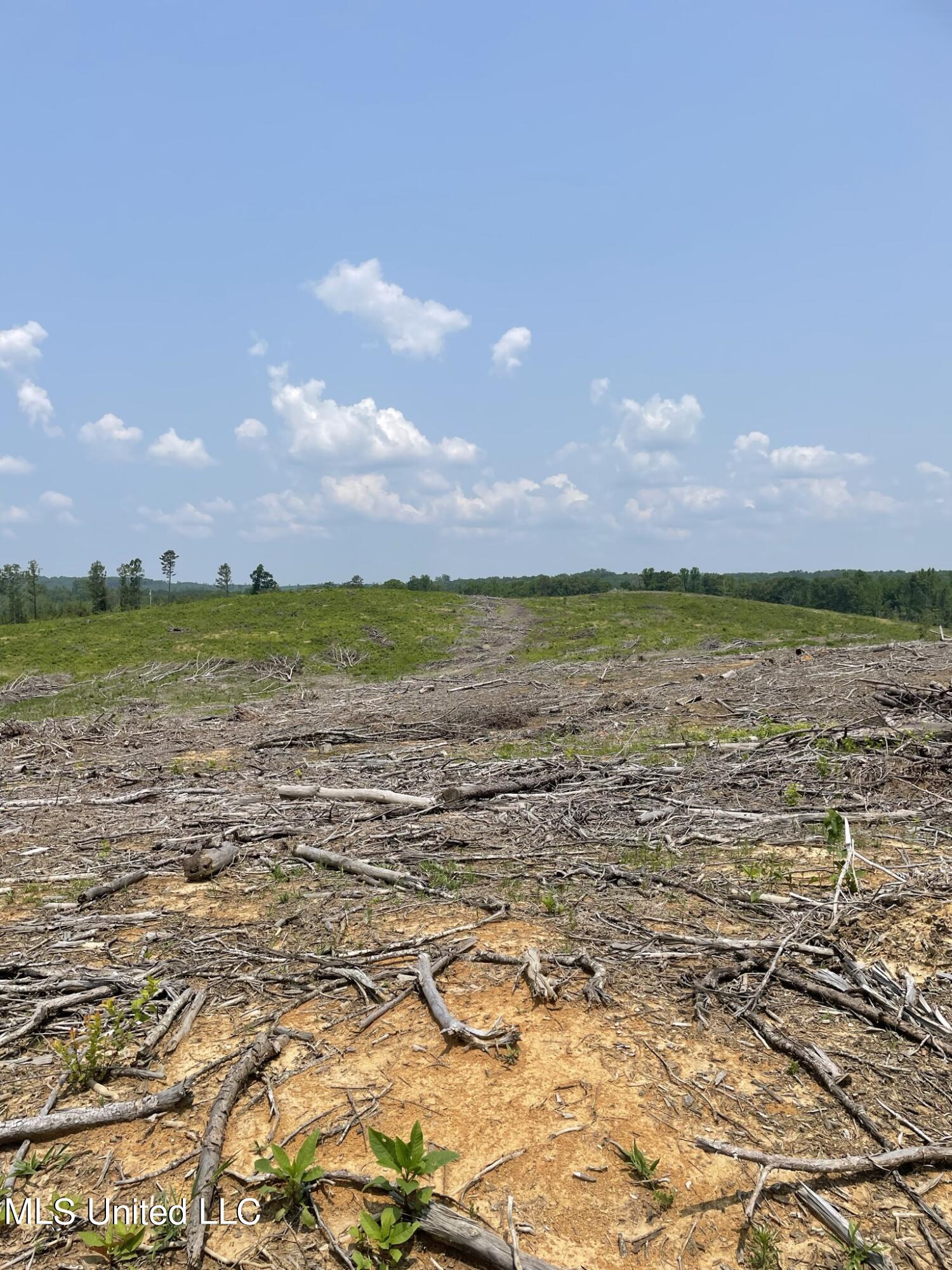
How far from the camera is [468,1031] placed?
4465mm

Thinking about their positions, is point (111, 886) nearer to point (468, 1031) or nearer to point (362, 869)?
point (362, 869)

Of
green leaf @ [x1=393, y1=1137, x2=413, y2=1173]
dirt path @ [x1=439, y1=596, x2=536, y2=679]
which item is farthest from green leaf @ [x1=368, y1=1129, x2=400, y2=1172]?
dirt path @ [x1=439, y1=596, x2=536, y2=679]

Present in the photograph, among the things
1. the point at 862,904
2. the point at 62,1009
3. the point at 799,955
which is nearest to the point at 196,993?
the point at 62,1009

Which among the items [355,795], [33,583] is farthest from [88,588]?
[355,795]

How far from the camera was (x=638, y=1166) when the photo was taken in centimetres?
340

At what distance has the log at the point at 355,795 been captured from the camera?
9.80 metres

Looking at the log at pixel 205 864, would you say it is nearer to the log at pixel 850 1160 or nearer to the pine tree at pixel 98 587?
the log at pixel 850 1160

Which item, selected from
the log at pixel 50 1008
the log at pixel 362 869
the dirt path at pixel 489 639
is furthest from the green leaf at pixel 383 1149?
the dirt path at pixel 489 639

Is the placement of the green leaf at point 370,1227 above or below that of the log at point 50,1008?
above

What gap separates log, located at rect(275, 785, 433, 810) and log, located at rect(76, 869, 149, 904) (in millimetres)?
3015

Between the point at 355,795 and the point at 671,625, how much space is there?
3736 centimetres

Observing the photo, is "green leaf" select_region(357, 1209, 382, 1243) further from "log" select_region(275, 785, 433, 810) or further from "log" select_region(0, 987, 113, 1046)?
"log" select_region(275, 785, 433, 810)

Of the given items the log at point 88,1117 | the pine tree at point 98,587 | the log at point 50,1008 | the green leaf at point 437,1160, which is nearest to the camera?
the green leaf at point 437,1160

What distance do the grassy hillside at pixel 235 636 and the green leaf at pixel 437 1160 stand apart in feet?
76.8
